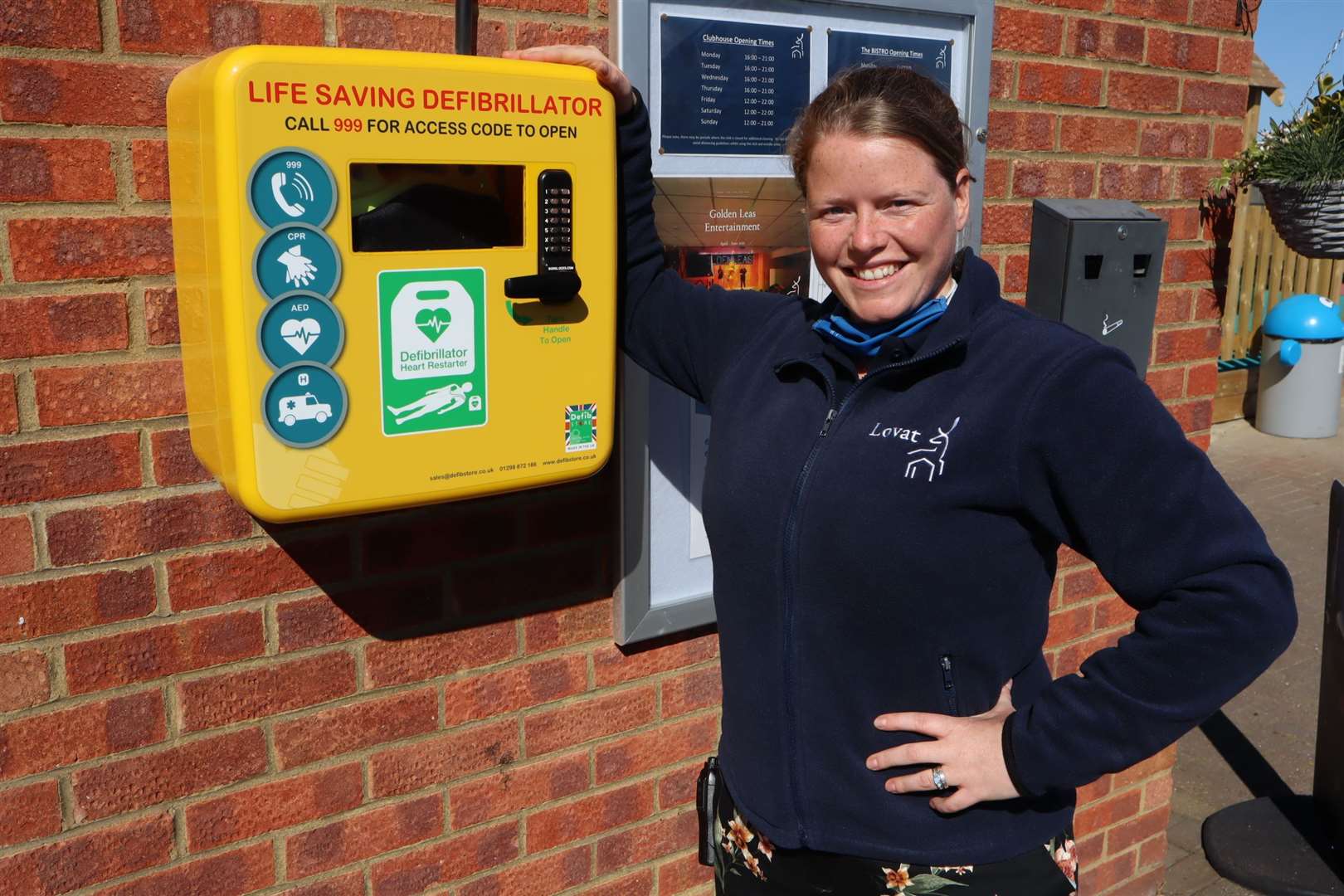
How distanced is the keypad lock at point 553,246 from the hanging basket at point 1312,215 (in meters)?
2.90

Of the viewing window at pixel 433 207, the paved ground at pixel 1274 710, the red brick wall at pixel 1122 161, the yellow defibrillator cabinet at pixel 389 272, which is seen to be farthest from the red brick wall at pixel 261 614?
the paved ground at pixel 1274 710

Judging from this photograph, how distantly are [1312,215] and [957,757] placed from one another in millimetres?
2807

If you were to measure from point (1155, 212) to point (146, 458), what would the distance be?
8.01 feet

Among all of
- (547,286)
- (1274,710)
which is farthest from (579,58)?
(1274,710)

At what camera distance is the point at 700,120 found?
7.20ft

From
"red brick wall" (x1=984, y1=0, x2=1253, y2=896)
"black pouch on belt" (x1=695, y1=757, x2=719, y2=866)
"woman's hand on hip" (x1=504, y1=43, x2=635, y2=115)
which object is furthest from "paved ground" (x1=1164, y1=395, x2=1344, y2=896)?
"woman's hand on hip" (x1=504, y1=43, x2=635, y2=115)

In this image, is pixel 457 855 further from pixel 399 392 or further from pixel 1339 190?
pixel 1339 190

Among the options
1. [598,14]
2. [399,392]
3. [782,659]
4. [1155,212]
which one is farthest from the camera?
[1155,212]

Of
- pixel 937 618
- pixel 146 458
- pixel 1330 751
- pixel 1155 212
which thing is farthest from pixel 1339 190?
pixel 146 458

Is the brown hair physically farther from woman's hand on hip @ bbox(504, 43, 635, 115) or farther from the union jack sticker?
the union jack sticker

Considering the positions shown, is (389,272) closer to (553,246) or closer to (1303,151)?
(553,246)

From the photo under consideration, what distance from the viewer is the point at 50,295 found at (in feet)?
5.60

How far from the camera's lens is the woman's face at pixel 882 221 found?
167 centimetres

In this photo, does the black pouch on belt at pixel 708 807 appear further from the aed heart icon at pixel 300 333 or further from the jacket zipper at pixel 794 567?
the aed heart icon at pixel 300 333
